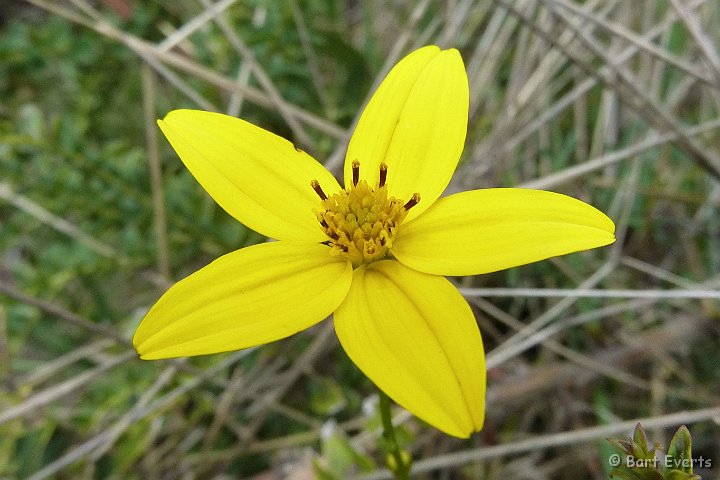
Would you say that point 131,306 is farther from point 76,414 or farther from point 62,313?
point 62,313

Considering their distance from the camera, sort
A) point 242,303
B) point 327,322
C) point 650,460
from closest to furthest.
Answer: point 650,460
point 242,303
point 327,322

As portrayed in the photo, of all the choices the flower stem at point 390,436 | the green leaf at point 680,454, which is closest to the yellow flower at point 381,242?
the flower stem at point 390,436

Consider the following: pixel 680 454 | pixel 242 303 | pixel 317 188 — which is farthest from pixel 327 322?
pixel 680 454

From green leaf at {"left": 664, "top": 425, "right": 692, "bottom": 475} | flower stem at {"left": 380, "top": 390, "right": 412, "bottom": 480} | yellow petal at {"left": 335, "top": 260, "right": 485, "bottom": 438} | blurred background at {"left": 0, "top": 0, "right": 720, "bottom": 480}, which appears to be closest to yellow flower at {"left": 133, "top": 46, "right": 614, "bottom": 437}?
yellow petal at {"left": 335, "top": 260, "right": 485, "bottom": 438}

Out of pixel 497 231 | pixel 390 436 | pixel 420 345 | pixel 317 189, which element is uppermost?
pixel 317 189

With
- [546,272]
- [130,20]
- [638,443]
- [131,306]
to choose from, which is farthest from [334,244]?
[130,20]

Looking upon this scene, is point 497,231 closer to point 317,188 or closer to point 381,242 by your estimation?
point 381,242
